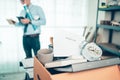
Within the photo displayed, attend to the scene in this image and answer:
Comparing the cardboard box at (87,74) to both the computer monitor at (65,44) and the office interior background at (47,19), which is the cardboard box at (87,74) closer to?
the computer monitor at (65,44)

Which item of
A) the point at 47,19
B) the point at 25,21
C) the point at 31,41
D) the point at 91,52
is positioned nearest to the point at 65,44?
the point at 91,52

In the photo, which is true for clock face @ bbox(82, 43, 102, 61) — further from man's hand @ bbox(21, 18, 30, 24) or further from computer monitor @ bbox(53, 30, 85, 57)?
man's hand @ bbox(21, 18, 30, 24)

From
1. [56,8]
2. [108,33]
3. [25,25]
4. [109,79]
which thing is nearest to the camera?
[109,79]

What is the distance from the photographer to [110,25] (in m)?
1.89

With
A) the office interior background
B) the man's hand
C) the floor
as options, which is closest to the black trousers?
the man's hand

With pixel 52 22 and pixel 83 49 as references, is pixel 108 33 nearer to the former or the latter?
pixel 52 22

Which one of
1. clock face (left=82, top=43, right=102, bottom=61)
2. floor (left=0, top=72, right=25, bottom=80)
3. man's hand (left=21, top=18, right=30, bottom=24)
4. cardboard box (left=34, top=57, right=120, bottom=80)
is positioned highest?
man's hand (left=21, top=18, right=30, bottom=24)

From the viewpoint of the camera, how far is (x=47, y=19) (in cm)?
303

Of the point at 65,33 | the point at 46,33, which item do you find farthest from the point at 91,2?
the point at 65,33

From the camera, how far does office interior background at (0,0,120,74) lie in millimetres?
2791

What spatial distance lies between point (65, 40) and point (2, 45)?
2.27 meters

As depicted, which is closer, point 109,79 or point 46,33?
point 109,79

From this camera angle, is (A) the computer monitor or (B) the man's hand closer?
(A) the computer monitor

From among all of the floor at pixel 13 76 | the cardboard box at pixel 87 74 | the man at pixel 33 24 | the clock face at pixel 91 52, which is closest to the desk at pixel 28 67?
the cardboard box at pixel 87 74
